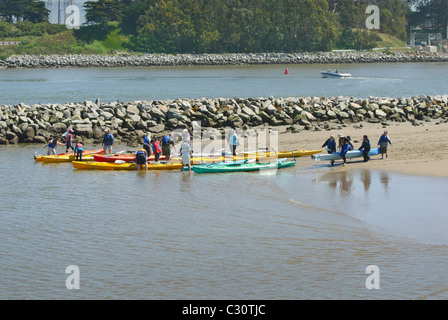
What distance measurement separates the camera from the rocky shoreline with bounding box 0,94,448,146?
4309 centimetres

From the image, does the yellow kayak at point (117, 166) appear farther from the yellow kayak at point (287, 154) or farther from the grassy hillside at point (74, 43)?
the grassy hillside at point (74, 43)

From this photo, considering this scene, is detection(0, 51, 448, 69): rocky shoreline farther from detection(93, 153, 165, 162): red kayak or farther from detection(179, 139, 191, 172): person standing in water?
detection(179, 139, 191, 172): person standing in water

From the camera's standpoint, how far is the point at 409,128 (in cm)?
4241

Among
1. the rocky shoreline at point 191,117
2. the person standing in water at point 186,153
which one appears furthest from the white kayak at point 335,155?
the rocky shoreline at point 191,117

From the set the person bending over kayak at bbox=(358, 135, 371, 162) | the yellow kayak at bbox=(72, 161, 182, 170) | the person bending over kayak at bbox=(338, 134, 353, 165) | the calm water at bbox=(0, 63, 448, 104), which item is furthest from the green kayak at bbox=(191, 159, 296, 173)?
the calm water at bbox=(0, 63, 448, 104)

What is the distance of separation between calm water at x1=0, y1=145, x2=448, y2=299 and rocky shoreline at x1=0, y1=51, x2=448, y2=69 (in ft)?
413

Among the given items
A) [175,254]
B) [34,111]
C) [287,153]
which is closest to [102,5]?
[34,111]

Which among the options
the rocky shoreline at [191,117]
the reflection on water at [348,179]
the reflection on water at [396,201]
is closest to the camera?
the reflection on water at [396,201]

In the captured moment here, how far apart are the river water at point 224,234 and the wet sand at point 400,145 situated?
137cm

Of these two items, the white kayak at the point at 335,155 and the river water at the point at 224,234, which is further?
the white kayak at the point at 335,155

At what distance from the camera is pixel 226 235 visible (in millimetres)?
22094

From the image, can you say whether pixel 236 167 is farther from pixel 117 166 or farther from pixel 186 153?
pixel 117 166

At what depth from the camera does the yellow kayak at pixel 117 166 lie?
32969 mm

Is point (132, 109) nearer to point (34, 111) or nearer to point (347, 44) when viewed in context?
point (34, 111)
